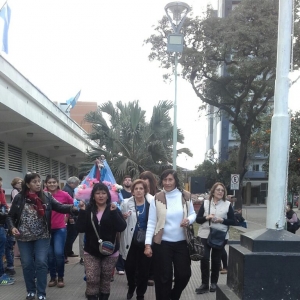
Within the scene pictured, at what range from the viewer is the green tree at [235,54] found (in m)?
19.8

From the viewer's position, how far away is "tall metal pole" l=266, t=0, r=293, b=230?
175 inches

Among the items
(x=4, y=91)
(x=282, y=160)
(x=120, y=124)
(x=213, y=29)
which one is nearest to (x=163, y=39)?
(x=213, y=29)

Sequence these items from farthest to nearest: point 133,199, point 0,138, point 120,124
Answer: point 120,124, point 0,138, point 133,199

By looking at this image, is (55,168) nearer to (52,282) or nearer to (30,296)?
(52,282)

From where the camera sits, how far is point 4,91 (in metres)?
10.8

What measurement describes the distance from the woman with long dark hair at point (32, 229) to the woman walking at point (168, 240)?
4.19ft

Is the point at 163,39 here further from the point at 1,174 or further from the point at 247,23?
the point at 1,174

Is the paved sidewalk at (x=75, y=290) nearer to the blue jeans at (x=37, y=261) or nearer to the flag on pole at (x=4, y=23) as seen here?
the blue jeans at (x=37, y=261)

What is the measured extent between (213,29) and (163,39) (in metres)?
2.77

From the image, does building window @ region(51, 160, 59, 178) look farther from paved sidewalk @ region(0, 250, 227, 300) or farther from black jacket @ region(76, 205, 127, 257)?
black jacket @ region(76, 205, 127, 257)

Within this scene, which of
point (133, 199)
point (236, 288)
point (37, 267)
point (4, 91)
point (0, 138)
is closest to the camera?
point (236, 288)

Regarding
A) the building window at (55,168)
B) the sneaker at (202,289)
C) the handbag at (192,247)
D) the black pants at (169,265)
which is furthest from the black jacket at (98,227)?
the building window at (55,168)

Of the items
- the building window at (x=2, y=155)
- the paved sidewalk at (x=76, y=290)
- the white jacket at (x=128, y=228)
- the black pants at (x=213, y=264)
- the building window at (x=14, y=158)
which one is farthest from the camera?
the building window at (x=14, y=158)

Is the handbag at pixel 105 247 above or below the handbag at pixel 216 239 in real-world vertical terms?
above
